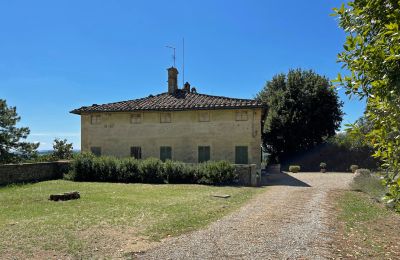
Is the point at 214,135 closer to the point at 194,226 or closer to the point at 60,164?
the point at 60,164

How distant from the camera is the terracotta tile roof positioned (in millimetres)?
24938

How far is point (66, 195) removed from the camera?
1359 centimetres

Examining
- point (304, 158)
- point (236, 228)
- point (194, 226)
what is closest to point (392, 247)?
point (236, 228)

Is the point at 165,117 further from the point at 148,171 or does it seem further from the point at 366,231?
the point at 366,231

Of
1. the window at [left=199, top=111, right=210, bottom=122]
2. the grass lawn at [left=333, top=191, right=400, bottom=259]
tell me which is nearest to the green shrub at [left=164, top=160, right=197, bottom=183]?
the window at [left=199, top=111, right=210, bottom=122]

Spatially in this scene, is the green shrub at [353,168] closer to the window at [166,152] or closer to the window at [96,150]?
the window at [166,152]

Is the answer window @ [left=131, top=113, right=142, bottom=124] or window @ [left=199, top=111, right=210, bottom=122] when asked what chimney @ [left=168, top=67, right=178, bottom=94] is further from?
window @ [left=199, top=111, right=210, bottom=122]

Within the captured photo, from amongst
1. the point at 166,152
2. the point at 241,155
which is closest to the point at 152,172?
the point at 166,152

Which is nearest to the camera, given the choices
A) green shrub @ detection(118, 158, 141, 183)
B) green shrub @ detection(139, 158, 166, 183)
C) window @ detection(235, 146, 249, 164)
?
green shrub @ detection(139, 158, 166, 183)

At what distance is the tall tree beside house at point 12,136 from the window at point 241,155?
25.3m

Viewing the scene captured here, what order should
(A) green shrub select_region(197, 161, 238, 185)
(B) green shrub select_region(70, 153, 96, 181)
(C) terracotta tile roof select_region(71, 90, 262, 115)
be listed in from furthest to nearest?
(C) terracotta tile roof select_region(71, 90, 262, 115) < (B) green shrub select_region(70, 153, 96, 181) < (A) green shrub select_region(197, 161, 238, 185)

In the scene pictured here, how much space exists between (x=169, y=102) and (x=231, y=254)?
21.6 m

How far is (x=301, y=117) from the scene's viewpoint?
126ft

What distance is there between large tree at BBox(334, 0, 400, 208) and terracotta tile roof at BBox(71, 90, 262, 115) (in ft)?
67.0
